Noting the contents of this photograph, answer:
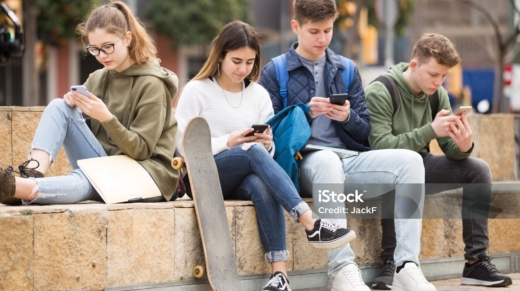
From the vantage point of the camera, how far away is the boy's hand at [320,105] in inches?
217

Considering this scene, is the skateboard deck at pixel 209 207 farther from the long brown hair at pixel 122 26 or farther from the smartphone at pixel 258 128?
the long brown hair at pixel 122 26

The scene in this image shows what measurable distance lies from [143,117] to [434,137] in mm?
1805

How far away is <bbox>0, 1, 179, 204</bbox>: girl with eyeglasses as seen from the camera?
4.80m

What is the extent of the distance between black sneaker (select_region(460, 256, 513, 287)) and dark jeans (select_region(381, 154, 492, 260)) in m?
0.06

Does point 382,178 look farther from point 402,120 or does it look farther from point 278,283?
point 278,283

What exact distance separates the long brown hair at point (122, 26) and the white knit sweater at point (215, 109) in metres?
0.32

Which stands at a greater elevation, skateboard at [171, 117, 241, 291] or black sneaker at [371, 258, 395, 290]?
skateboard at [171, 117, 241, 291]

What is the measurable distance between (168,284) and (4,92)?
58.3 feet

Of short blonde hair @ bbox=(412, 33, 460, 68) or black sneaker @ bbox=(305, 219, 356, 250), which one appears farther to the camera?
short blonde hair @ bbox=(412, 33, 460, 68)

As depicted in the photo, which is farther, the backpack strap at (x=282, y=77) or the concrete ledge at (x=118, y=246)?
the backpack strap at (x=282, y=77)

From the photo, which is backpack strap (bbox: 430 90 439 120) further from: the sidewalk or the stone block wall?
the stone block wall

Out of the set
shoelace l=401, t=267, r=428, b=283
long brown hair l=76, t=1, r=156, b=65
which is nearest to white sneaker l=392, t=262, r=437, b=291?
shoelace l=401, t=267, r=428, b=283

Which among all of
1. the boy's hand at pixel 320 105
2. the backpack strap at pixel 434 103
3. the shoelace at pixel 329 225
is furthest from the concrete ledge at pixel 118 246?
the backpack strap at pixel 434 103

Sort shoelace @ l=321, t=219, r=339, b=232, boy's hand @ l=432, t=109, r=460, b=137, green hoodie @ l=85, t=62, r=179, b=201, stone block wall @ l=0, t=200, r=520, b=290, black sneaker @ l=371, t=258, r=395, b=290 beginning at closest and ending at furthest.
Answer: stone block wall @ l=0, t=200, r=520, b=290
shoelace @ l=321, t=219, r=339, b=232
green hoodie @ l=85, t=62, r=179, b=201
boy's hand @ l=432, t=109, r=460, b=137
black sneaker @ l=371, t=258, r=395, b=290
